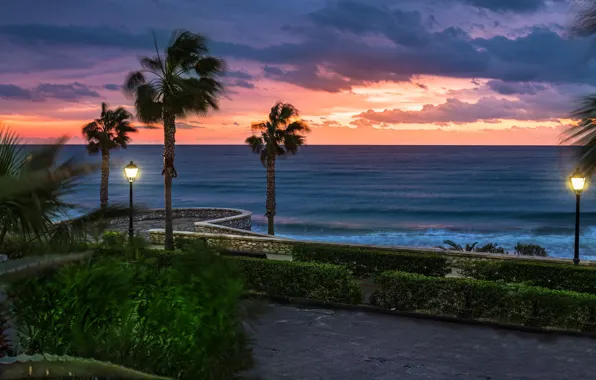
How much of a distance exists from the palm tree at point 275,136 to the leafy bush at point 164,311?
31330 millimetres

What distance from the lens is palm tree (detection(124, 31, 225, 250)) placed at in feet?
70.9

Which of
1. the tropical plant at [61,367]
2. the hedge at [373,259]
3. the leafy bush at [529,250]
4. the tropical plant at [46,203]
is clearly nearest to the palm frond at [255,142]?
the leafy bush at [529,250]

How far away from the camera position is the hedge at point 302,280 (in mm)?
14516

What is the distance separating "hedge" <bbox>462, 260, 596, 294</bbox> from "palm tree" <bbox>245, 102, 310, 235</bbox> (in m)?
20.7

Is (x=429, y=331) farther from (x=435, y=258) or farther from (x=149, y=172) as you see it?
(x=149, y=172)

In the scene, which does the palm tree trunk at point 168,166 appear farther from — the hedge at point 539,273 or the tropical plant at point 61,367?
the tropical plant at point 61,367

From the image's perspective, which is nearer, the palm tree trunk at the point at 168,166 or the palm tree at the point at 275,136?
the palm tree trunk at the point at 168,166

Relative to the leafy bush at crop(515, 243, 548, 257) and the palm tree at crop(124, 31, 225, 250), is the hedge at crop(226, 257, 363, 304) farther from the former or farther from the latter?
the leafy bush at crop(515, 243, 548, 257)

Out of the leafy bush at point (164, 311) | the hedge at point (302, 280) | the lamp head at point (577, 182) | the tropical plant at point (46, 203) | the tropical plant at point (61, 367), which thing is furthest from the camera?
the lamp head at point (577, 182)

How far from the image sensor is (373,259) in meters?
18.3

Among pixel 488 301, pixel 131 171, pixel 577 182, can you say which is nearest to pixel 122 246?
pixel 488 301

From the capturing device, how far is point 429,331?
1183 cm

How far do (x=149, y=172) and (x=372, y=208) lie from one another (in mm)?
96093

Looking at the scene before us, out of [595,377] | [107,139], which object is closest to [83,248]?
[595,377]
